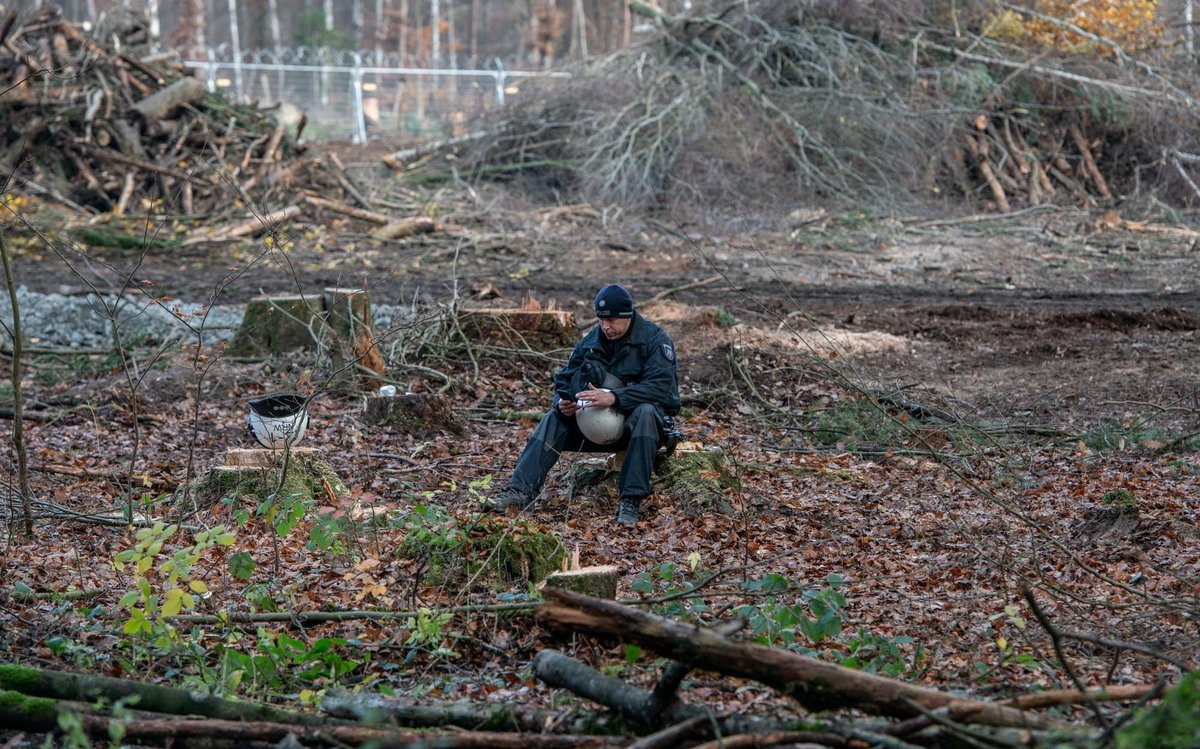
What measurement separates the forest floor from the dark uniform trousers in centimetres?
20

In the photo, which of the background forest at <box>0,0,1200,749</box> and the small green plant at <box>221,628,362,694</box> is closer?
the background forest at <box>0,0,1200,749</box>

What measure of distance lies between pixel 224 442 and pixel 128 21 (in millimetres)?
14880

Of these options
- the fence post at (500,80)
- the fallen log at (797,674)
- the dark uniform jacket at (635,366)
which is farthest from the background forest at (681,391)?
the fence post at (500,80)

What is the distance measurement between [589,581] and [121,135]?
16.3 m


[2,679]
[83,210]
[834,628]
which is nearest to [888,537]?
[834,628]

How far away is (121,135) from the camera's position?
1864 cm

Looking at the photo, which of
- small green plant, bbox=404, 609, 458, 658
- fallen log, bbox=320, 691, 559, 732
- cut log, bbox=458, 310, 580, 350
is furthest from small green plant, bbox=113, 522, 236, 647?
cut log, bbox=458, 310, 580, 350

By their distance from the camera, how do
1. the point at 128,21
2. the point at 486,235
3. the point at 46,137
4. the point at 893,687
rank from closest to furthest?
the point at 893,687 → the point at 486,235 → the point at 46,137 → the point at 128,21

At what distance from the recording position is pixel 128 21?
2083cm

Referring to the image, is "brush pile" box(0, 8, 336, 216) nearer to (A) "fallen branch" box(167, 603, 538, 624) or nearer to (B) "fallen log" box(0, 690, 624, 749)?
(A) "fallen branch" box(167, 603, 538, 624)

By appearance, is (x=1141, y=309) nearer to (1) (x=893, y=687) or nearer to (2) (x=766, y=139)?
(2) (x=766, y=139)

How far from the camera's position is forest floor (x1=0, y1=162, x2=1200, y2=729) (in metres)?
4.72

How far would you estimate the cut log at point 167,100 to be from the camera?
18.7 meters

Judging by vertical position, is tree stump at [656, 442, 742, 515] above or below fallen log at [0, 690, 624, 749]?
below
